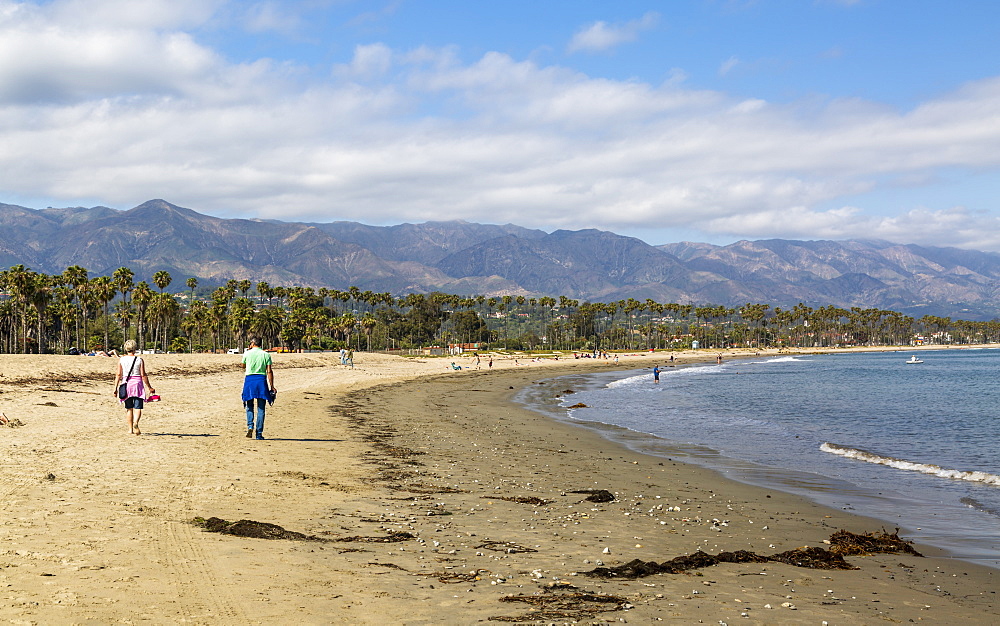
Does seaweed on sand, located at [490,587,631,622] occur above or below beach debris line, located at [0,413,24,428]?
below

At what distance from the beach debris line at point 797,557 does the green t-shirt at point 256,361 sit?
1182 cm

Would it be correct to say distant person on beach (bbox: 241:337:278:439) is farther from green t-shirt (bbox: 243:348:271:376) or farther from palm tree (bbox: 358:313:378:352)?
palm tree (bbox: 358:313:378:352)

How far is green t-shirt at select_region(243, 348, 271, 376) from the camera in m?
17.2

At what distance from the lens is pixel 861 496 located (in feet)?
48.4

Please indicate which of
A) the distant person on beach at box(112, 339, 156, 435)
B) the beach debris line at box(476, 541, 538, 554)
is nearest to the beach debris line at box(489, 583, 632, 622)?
the beach debris line at box(476, 541, 538, 554)

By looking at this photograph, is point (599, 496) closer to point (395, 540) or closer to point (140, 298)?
point (395, 540)

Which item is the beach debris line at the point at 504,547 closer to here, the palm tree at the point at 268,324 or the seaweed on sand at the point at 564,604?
the seaweed on sand at the point at 564,604

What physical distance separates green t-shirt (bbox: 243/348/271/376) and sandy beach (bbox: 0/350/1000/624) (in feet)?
6.21

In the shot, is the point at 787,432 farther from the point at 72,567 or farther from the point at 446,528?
the point at 72,567

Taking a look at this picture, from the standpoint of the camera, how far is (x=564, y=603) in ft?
22.0

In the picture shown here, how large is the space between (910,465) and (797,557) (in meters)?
12.6

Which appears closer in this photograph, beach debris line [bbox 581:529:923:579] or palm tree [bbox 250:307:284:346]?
beach debris line [bbox 581:529:923:579]

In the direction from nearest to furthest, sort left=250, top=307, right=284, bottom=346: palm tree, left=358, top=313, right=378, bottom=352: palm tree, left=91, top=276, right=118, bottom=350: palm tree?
1. left=91, top=276, right=118, bottom=350: palm tree
2. left=250, top=307, right=284, bottom=346: palm tree
3. left=358, top=313, right=378, bottom=352: palm tree

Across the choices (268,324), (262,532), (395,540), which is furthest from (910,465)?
(268,324)
